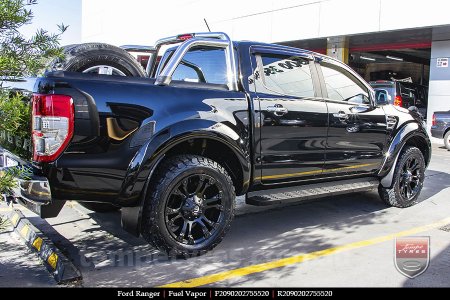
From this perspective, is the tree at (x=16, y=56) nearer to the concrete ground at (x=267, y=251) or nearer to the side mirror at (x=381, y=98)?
the concrete ground at (x=267, y=251)

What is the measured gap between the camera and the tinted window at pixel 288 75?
448 cm

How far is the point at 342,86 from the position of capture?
5.21 meters

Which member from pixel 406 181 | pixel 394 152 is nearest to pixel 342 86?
pixel 394 152

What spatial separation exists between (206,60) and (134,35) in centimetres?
2478

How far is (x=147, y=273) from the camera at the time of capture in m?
3.64

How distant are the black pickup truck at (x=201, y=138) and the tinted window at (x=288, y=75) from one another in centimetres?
1

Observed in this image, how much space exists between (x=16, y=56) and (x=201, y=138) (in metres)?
1.63

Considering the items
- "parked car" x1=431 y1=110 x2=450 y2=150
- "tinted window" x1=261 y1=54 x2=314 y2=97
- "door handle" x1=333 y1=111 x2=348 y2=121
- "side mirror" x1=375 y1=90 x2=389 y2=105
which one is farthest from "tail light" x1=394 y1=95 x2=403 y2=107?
"tinted window" x1=261 y1=54 x2=314 y2=97

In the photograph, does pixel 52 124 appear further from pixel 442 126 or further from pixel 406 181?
pixel 442 126

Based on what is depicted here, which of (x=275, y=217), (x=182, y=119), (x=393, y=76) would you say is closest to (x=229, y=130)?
(x=182, y=119)

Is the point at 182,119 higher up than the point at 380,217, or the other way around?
the point at 182,119

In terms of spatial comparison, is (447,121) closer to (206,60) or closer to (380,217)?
(380,217)

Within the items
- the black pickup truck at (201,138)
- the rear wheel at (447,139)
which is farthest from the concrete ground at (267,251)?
the rear wheel at (447,139)

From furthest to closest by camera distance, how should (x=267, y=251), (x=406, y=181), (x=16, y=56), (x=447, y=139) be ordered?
(x=447, y=139) < (x=406, y=181) < (x=267, y=251) < (x=16, y=56)
